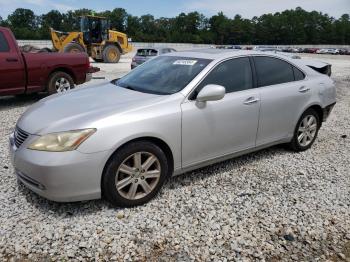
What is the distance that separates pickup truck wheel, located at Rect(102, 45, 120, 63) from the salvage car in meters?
19.5

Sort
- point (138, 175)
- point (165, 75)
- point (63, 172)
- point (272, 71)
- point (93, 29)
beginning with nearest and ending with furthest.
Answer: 1. point (63, 172)
2. point (138, 175)
3. point (165, 75)
4. point (272, 71)
5. point (93, 29)

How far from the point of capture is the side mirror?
3816mm

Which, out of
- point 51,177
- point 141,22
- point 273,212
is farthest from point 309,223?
point 141,22

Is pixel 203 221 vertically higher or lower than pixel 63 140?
lower

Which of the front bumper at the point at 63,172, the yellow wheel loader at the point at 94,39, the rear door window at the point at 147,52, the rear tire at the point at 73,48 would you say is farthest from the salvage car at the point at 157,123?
the yellow wheel loader at the point at 94,39

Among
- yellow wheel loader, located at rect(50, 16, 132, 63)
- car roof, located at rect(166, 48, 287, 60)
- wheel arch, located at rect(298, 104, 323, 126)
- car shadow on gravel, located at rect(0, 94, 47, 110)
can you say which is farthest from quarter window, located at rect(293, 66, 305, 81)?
yellow wheel loader, located at rect(50, 16, 132, 63)

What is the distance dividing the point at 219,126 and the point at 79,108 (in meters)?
1.53

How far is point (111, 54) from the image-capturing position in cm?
2400

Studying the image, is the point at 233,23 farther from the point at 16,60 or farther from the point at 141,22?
the point at 16,60

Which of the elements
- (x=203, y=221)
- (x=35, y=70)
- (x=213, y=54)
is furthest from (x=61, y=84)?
(x=203, y=221)

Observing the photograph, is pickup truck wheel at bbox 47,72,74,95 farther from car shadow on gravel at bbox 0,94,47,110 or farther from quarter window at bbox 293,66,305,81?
quarter window at bbox 293,66,305,81

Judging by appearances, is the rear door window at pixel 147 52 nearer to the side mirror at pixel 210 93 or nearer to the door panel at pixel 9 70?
the door panel at pixel 9 70

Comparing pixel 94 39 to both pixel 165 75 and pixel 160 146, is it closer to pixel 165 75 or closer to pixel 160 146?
pixel 165 75

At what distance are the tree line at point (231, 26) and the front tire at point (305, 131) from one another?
98.9m
